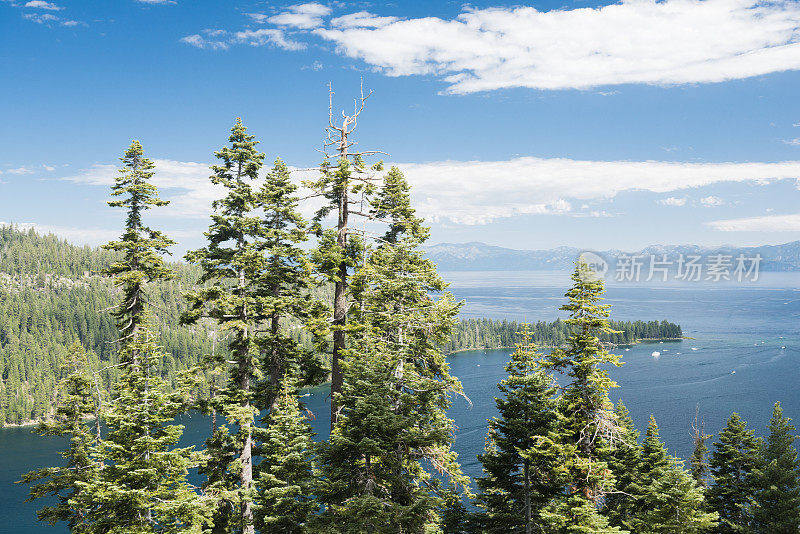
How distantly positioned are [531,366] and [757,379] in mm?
140095

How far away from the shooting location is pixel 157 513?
53.7ft

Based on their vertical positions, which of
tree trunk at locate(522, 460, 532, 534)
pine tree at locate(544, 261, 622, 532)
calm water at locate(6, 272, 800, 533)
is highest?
pine tree at locate(544, 261, 622, 532)

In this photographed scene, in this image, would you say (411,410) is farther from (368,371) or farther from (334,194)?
(334,194)

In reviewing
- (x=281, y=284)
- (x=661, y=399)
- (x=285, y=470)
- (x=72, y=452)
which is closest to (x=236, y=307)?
(x=281, y=284)

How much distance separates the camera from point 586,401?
18.4 metres

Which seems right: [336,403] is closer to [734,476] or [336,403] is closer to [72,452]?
[72,452]

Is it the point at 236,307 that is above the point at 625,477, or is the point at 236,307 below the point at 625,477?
above

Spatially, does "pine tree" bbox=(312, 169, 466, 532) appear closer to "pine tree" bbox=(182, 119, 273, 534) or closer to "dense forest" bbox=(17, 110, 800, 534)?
"dense forest" bbox=(17, 110, 800, 534)

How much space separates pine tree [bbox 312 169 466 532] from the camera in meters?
14.2

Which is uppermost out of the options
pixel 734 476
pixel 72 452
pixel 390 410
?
→ pixel 390 410

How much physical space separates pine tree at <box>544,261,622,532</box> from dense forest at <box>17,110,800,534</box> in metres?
0.07

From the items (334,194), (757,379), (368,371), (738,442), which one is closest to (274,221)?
(334,194)

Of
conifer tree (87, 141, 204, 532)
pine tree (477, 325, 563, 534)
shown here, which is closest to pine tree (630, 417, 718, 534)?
pine tree (477, 325, 563, 534)

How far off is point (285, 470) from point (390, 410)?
7635 mm
